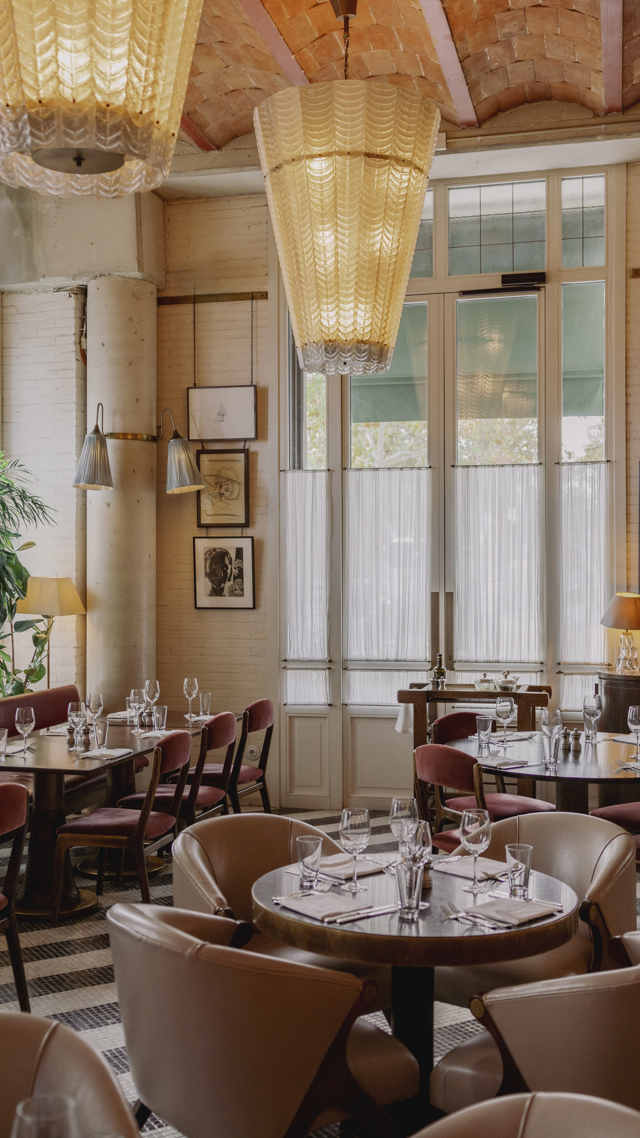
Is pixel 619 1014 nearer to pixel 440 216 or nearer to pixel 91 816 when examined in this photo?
pixel 91 816

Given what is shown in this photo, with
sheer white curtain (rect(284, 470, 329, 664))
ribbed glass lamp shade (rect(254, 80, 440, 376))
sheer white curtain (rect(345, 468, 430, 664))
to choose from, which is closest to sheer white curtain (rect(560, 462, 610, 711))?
sheer white curtain (rect(345, 468, 430, 664))

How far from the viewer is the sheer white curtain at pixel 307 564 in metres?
7.47

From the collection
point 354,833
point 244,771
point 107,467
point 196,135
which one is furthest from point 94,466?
A: point 354,833

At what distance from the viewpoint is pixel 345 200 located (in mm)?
2516

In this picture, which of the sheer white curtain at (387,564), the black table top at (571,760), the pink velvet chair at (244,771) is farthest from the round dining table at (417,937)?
the sheer white curtain at (387,564)

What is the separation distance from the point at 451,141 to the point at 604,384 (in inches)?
83.6

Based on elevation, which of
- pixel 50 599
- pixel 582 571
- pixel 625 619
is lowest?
pixel 625 619

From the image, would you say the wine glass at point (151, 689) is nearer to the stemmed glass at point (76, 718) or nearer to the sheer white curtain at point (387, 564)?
the stemmed glass at point (76, 718)

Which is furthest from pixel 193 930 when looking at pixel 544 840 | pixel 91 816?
pixel 91 816

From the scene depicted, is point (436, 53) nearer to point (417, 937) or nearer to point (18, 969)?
point (417, 937)

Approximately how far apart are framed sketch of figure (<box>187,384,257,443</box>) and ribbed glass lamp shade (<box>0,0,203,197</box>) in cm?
566

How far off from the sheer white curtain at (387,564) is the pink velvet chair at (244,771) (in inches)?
51.6

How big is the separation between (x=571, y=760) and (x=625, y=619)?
6.78ft

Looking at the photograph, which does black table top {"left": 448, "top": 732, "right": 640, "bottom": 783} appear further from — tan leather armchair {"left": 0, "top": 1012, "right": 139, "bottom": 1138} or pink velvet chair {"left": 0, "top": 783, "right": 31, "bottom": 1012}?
tan leather armchair {"left": 0, "top": 1012, "right": 139, "bottom": 1138}
